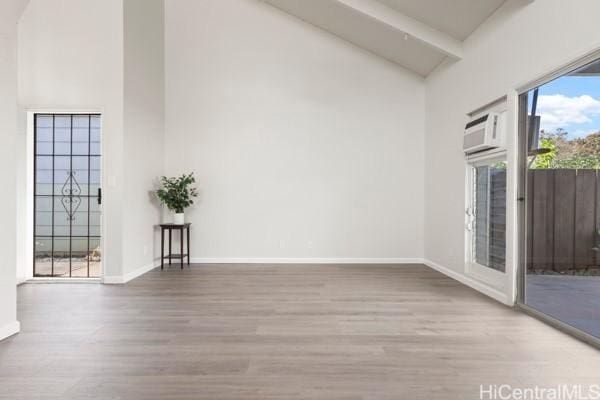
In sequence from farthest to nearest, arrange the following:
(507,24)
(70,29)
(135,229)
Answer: (135,229)
(70,29)
(507,24)

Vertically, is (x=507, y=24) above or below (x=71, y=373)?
above

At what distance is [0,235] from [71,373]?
1309mm

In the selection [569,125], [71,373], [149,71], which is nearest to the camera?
[71,373]

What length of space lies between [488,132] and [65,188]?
534cm

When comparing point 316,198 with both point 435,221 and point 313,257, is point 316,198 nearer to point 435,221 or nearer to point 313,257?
point 313,257

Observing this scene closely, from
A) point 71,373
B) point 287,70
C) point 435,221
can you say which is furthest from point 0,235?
point 435,221

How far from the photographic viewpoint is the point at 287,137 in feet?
20.5

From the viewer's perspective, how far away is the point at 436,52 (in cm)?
536

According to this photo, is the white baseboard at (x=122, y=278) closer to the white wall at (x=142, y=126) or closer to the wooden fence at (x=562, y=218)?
the white wall at (x=142, y=126)

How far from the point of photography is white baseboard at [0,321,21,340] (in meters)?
2.80

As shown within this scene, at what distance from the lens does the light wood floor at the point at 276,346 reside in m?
2.11

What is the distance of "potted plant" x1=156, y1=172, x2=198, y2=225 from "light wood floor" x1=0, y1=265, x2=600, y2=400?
158 cm

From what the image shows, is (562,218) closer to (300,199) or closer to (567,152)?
(567,152)

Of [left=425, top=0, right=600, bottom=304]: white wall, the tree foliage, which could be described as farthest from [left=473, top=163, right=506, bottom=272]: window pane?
the tree foliage
